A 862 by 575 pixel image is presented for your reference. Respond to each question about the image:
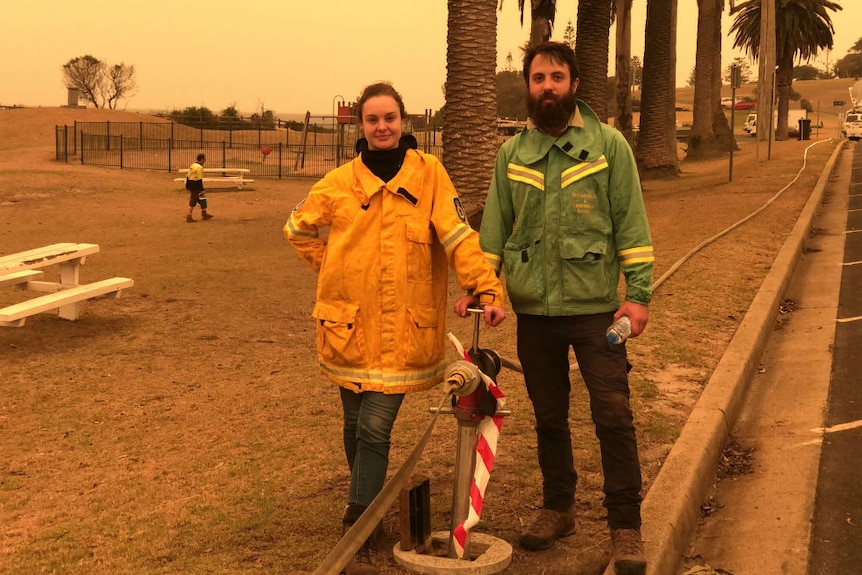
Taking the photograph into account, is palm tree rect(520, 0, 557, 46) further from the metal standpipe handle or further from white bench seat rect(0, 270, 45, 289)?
the metal standpipe handle

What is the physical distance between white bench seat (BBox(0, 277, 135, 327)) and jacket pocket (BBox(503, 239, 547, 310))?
5.63 m

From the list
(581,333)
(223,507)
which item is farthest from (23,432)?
(581,333)

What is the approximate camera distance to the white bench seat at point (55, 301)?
324 inches

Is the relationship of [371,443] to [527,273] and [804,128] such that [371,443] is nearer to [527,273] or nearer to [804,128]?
[527,273]

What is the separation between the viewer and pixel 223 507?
181 inches

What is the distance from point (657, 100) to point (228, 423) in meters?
24.4

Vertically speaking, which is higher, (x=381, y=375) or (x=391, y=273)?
(x=391, y=273)

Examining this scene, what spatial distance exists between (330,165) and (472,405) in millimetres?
38522

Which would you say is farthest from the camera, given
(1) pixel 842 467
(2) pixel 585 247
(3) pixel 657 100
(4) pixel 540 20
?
(3) pixel 657 100

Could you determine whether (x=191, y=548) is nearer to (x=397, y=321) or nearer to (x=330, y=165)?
(x=397, y=321)

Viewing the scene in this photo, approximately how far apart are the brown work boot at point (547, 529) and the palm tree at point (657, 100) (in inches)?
971

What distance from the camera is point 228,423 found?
6.10 m

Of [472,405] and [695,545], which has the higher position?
[472,405]

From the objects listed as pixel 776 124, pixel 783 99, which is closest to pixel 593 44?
pixel 783 99
